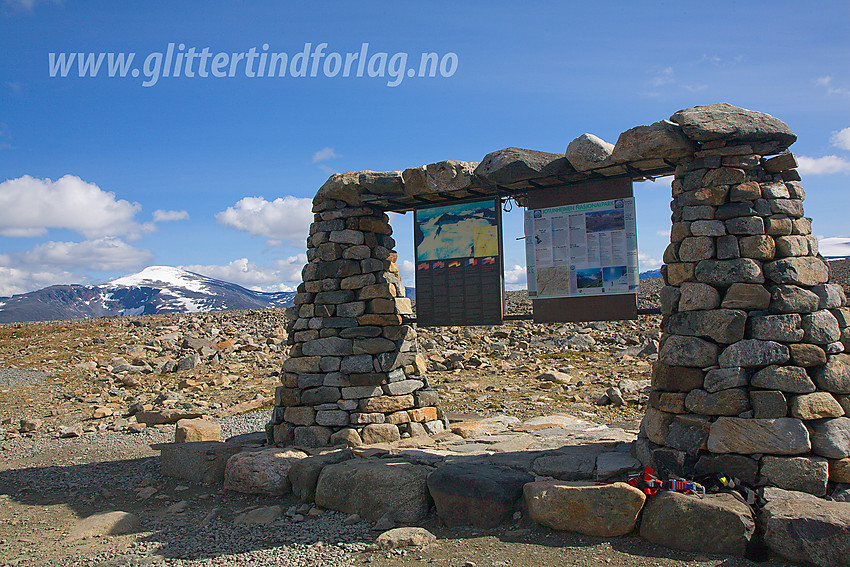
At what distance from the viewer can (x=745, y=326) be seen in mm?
6352

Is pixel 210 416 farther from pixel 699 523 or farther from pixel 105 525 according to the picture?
pixel 699 523

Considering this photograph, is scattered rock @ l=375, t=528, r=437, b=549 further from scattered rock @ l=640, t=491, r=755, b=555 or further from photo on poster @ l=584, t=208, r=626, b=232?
photo on poster @ l=584, t=208, r=626, b=232

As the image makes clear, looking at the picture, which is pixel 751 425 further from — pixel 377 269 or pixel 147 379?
pixel 147 379

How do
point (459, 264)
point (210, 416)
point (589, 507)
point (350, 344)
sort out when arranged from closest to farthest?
point (589, 507)
point (459, 264)
point (350, 344)
point (210, 416)

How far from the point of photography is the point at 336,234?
9539 mm

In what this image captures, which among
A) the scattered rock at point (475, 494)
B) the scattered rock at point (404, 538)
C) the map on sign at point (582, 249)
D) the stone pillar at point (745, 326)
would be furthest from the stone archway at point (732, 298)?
the scattered rock at point (404, 538)

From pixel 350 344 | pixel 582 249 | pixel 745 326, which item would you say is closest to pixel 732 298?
pixel 745 326

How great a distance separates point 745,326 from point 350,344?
5184 millimetres

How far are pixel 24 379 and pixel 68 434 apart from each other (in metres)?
7.84

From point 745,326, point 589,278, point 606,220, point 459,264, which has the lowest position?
point 745,326

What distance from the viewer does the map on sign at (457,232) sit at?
8984 millimetres

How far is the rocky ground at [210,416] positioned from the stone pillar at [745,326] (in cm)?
127

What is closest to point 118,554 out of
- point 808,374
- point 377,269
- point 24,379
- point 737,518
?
point 377,269

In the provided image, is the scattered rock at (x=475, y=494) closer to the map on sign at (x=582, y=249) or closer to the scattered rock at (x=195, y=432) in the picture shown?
the map on sign at (x=582, y=249)
